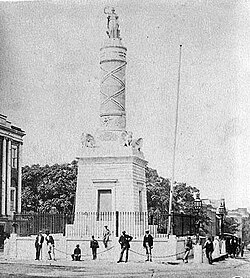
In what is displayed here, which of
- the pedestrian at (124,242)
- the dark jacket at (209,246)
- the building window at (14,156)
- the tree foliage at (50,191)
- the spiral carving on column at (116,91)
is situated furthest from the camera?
the tree foliage at (50,191)

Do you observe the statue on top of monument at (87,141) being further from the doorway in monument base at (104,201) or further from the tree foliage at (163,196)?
the tree foliage at (163,196)

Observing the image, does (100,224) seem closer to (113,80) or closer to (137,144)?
(137,144)

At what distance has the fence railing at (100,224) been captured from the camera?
44.9ft

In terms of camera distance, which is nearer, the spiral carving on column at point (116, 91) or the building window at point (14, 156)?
the spiral carving on column at point (116, 91)

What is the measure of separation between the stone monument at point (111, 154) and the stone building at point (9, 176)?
3.67 meters

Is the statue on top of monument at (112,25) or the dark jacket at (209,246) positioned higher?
the statue on top of monument at (112,25)

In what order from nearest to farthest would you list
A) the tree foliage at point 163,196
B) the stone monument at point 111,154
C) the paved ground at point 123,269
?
the paved ground at point 123,269, the stone monument at point 111,154, the tree foliage at point 163,196

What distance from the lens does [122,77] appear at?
14328mm

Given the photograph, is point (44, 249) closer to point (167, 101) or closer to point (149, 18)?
point (167, 101)

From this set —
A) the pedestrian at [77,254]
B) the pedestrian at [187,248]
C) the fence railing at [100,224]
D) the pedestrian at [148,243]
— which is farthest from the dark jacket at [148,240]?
the pedestrian at [77,254]

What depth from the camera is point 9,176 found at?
715 inches

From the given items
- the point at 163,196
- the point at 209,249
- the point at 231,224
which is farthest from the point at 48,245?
the point at 163,196

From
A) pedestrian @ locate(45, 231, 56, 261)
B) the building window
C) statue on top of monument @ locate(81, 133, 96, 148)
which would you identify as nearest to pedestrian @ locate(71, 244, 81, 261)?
pedestrian @ locate(45, 231, 56, 261)

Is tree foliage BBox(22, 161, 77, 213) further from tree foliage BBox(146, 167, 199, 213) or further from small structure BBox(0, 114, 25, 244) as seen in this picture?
tree foliage BBox(146, 167, 199, 213)
